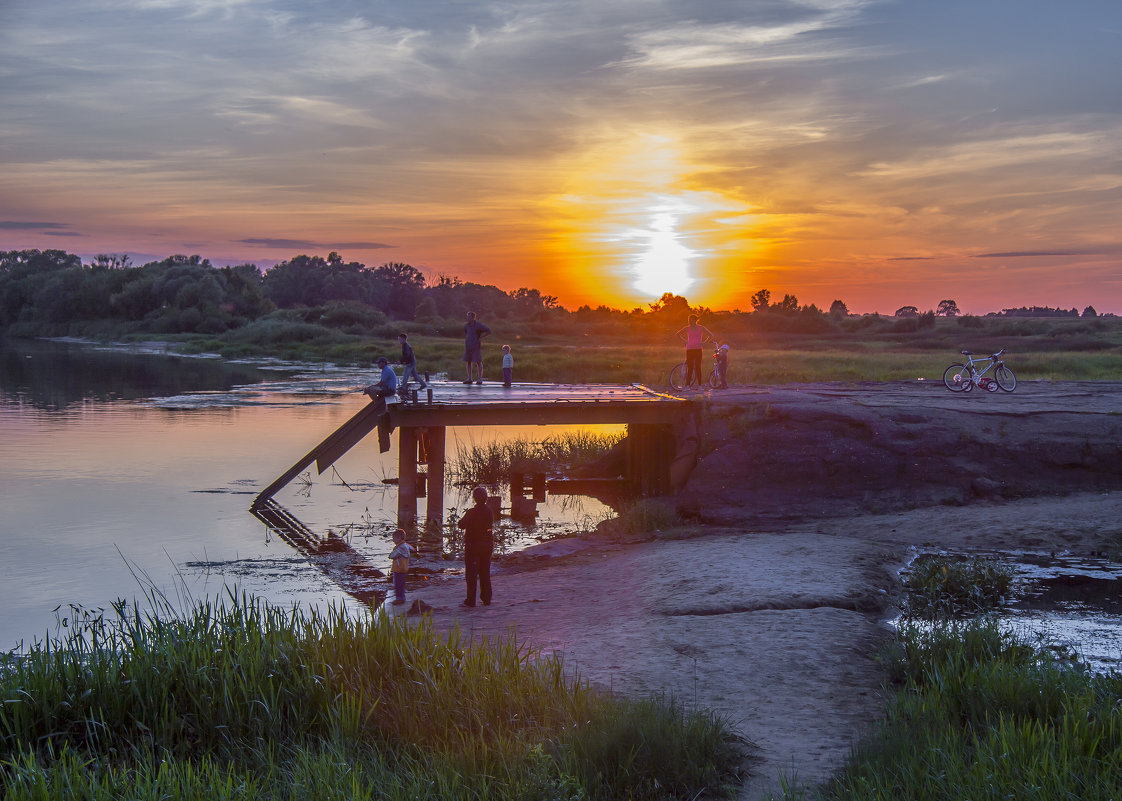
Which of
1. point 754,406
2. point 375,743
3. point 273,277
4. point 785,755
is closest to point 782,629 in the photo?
point 785,755

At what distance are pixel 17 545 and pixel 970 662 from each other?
53.6ft

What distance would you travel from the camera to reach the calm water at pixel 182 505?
14852 millimetres

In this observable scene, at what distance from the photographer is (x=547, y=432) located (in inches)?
1281

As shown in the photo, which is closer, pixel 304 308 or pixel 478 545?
pixel 478 545

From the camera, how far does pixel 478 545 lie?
11.4 meters

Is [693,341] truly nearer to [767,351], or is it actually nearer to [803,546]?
[803,546]

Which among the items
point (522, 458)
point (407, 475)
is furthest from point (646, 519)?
point (522, 458)

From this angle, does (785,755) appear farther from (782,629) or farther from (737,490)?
(737,490)

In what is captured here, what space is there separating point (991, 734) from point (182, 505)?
728 inches

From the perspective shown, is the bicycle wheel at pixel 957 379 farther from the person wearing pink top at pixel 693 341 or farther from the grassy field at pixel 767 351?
the person wearing pink top at pixel 693 341

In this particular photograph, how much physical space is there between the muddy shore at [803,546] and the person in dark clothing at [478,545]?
0.28 metres

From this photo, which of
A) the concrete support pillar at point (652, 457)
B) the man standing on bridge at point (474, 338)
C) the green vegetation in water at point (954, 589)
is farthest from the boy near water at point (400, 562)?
Result: the man standing on bridge at point (474, 338)

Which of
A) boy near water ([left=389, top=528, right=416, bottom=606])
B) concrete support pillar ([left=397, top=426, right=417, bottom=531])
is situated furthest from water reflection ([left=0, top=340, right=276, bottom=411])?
boy near water ([left=389, top=528, right=416, bottom=606])

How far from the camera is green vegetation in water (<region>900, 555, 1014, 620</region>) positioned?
11.2 metres
